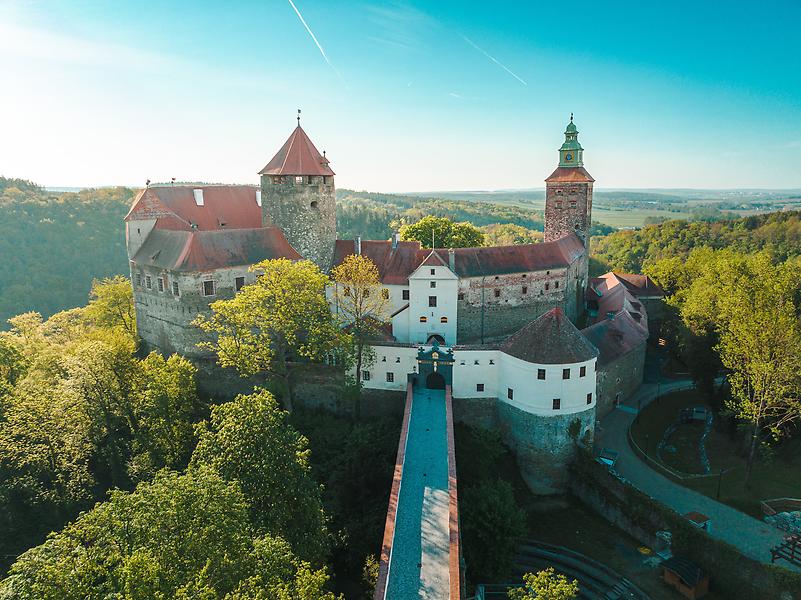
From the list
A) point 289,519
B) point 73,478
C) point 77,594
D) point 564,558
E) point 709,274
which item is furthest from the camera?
point 709,274

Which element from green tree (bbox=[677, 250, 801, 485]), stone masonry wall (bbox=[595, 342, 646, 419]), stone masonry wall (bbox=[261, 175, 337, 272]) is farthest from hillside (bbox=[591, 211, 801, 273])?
stone masonry wall (bbox=[261, 175, 337, 272])

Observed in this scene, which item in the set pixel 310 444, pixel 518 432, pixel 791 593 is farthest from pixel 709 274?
pixel 310 444

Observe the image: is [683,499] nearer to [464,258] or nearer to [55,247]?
[464,258]

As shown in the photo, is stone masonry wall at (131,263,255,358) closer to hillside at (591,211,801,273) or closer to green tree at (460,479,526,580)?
green tree at (460,479,526,580)

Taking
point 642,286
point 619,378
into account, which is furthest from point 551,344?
point 642,286

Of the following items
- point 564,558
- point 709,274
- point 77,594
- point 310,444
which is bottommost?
point 564,558

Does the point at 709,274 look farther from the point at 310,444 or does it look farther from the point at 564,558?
the point at 310,444

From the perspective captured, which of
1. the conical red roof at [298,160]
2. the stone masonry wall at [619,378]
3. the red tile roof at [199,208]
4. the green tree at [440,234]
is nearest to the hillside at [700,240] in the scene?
the green tree at [440,234]
